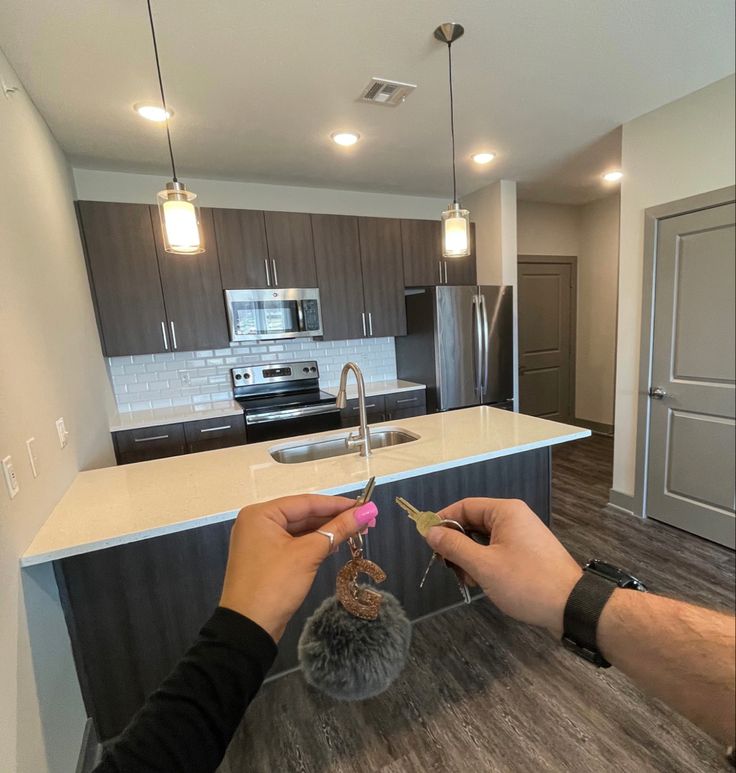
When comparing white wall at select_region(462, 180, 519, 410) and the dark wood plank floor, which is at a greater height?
white wall at select_region(462, 180, 519, 410)

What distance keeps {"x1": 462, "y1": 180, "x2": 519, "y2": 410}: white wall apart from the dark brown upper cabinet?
0.45 feet

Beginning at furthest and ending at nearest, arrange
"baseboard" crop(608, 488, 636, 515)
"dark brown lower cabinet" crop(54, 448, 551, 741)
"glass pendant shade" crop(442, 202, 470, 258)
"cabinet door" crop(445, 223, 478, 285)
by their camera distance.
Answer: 1. "cabinet door" crop(445, 223, 478, 285)
2. "baseboard" crop(608, 488, 636, 515)
3. "glass pendant shade" crop(442, 202, 470, 258)
4. "dark brown lower cabinet" crop(54, 448, 551, 741)

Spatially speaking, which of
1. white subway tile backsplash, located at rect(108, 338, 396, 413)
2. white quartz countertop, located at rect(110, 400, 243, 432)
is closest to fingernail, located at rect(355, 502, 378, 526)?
white quartz countertop, located at rect(110, 400, 243, 432)

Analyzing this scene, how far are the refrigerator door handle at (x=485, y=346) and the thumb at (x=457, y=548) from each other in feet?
9.03

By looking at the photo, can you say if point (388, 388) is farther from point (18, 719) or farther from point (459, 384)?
point (18, 719)

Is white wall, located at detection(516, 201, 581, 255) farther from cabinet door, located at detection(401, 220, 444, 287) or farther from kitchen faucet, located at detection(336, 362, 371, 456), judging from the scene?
kitchen faucet, located at detection(336, 362, 371, 456)

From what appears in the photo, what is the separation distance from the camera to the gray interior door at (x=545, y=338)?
423 centimetres

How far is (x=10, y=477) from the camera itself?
1.01 meters

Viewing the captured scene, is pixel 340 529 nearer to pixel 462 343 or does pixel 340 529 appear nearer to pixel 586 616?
pixel 586 616

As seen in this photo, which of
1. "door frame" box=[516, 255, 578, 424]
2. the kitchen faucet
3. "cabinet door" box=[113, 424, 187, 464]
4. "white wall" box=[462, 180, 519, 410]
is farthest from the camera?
"door frame" box=[516, 255, 578, 424]

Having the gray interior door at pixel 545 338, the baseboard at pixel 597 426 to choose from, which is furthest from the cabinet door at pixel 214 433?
the baseboard at pixel 597 426

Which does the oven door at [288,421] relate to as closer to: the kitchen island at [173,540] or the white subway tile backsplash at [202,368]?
the white subway tile backsplash at [202,368]

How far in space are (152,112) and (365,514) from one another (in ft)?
7.78

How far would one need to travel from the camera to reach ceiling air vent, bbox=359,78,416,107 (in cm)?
185
